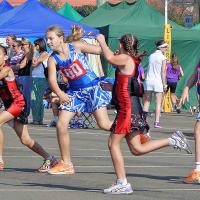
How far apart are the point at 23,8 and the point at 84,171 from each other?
55.9ft

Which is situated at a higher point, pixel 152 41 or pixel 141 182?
pixel 152 41

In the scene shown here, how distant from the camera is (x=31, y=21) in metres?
28.2

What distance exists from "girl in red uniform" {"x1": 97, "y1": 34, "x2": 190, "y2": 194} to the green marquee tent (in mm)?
17550

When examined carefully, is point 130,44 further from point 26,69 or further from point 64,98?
point 26,69

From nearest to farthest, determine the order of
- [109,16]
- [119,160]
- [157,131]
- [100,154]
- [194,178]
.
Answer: [119,160] → [194,178] → [100,154] → [157,131] → [109,16]

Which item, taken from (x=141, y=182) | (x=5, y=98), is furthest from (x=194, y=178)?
(x=5, y=98)

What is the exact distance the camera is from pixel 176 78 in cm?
2775

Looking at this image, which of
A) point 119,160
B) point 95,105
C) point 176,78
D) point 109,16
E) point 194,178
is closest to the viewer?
point 119,160

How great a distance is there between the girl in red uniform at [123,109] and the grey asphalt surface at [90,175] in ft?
0.90

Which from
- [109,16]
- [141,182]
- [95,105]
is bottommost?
[141,182]

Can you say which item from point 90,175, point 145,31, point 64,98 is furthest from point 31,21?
point 90,175

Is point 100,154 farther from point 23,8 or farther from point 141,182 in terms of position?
point 23,8

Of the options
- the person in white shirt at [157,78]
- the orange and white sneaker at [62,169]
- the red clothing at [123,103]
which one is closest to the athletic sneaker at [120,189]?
Answer: the red clothing at [123,103]

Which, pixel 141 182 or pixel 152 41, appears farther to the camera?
pixel 152 41
